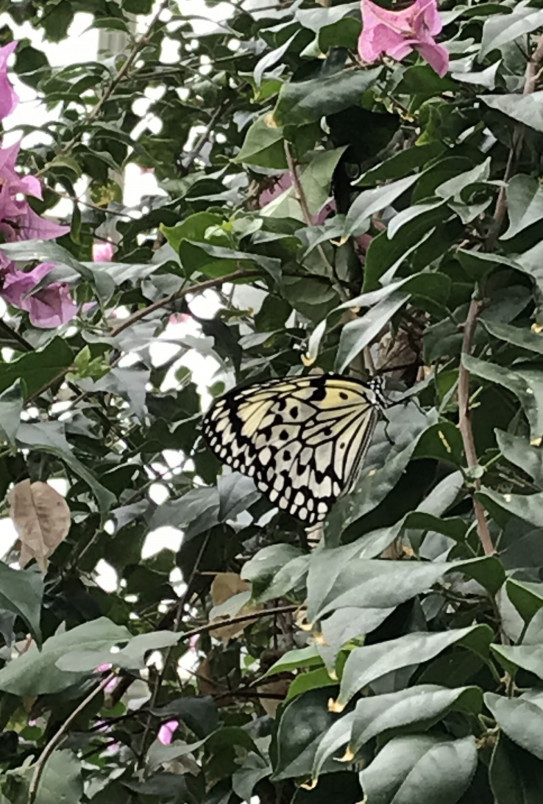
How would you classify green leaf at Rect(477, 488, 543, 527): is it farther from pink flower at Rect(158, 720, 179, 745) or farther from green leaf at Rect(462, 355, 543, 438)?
pink flower at Rect(158, 720, 179, 745)

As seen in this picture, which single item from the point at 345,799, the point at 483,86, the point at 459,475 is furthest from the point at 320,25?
the point at 345,799

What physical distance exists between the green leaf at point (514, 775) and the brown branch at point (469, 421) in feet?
0.36

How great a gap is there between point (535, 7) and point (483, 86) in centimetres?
5

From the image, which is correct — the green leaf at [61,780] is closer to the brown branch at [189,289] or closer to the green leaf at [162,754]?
the green leaf at [162,754]

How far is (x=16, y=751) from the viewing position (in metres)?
0.78

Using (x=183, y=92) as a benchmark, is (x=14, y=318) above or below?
below

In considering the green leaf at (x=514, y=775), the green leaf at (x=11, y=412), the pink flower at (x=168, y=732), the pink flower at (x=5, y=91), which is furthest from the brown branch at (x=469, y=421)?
the pink flower at (x=168, y=732)

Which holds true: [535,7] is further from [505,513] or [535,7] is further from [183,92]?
[183,92]

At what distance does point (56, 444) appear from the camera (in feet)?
2.03

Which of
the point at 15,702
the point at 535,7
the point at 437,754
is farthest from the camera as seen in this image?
the point at 15,702

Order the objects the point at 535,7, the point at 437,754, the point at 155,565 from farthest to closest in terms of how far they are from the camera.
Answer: the point at 155,565
the point at 535,7
the point at 437,754

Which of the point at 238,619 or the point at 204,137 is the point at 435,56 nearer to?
the point at 238,619

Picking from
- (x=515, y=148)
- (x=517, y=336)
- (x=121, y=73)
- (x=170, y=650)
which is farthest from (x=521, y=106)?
(x=121, y=73)

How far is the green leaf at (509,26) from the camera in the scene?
57cm
